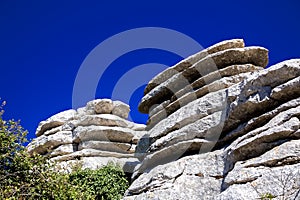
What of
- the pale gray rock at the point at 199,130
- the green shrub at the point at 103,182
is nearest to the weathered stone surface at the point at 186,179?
the pale gray rock at the point at 199,130

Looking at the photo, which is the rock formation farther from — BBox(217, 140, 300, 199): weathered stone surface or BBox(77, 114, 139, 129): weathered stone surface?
BBox(77, 114, 139, 129): weathered stone surface

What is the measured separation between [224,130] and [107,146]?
16.4 meters

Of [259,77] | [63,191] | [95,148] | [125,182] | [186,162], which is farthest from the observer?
[95,148]

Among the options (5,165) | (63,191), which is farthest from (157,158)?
(5,165)

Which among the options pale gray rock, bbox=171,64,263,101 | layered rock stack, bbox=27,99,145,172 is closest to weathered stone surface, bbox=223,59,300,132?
pale gray rock, bbox=171,64,263,101

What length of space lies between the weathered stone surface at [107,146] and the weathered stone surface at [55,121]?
5.12 m

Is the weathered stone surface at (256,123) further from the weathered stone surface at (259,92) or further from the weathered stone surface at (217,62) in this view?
the weathered stone surface at (217,62)

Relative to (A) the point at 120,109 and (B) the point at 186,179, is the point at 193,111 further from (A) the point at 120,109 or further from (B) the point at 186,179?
(A) the point at 120,109

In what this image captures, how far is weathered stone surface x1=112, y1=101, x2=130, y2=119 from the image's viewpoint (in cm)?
3189

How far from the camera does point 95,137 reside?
2944 centimetres

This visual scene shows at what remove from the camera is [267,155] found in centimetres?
1107

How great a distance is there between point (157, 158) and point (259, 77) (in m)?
6.00

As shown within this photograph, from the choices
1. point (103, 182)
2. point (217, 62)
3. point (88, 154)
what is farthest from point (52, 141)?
point (217, 62)

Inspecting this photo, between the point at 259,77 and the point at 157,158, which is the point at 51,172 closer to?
the point at 157,158
